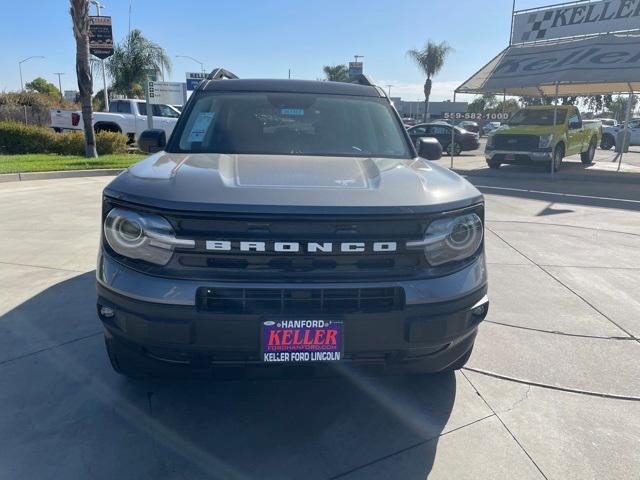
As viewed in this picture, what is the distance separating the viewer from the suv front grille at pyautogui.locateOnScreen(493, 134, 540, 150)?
570 inches

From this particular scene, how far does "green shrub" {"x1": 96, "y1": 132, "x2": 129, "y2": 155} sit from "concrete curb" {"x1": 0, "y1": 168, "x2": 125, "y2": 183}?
10.4 ft

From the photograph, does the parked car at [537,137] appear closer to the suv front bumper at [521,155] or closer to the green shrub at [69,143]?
the suv front bumper at [521,155]

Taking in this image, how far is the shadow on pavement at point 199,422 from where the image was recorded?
7.81ft

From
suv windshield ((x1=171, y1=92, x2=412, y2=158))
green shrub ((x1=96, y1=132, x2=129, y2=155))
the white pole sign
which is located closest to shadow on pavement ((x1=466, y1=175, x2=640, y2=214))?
suv windshield ((x1=171, y1=92, x2=412, y2=158))

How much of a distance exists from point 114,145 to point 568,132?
13707 millimetres

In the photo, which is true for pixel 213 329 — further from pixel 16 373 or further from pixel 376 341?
pixel 16 373

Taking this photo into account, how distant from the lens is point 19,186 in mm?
10336

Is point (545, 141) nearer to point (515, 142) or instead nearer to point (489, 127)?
point (515, 142)

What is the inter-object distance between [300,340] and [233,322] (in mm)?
301

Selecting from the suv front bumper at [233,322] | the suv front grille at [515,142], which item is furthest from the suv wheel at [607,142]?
the suv front bumper at [233,322]

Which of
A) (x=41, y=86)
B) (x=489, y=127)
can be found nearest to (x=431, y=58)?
(x=489, y=127)

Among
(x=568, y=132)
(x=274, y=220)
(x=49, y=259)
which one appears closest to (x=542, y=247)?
(x=274, y=220)

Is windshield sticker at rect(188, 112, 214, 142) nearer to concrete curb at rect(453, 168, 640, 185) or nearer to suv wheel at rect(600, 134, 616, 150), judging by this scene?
concrete curb at rect(453, 168, 640, 185)

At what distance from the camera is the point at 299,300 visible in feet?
7.22
